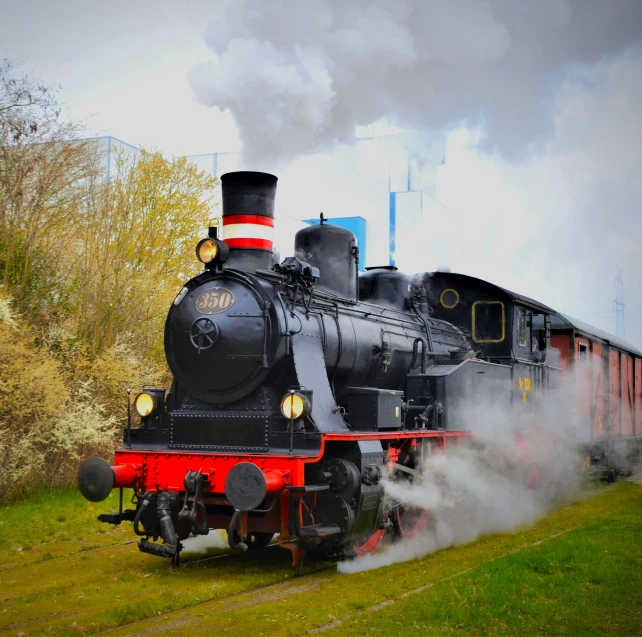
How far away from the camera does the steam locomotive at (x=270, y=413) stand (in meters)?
7.28

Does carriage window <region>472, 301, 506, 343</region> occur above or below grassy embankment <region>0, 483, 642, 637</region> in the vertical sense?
above

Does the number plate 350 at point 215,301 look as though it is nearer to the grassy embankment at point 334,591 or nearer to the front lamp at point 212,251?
the front lamp at point 212,251

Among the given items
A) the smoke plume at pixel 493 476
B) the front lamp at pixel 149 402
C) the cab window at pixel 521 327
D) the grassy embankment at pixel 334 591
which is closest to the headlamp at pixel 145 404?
the front lamp at pixel 149 402

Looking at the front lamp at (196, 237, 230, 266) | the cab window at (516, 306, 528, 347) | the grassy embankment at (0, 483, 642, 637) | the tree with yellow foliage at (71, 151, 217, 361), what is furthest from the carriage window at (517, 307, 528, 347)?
the tree with yellow foliage at (71, 151, 217, 361)

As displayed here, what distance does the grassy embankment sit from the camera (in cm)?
564

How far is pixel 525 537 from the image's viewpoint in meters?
9.67

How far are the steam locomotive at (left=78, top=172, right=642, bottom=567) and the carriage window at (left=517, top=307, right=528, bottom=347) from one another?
9.92 feet

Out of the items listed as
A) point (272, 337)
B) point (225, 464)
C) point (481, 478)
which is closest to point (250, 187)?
point (272, 337)

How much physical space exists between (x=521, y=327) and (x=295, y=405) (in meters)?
6.06

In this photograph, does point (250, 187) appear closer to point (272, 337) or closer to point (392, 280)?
point (272, 337)

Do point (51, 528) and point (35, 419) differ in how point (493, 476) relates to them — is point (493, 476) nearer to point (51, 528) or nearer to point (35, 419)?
point (51, 528)

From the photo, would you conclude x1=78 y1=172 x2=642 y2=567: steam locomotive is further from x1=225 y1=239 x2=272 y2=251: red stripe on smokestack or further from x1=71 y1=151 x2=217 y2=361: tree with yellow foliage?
x1=71 y1=151 x2=217 y2=361: tree with yellow foliage

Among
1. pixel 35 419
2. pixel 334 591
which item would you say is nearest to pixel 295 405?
pixel 334 591

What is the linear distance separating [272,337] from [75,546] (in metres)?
3.83
